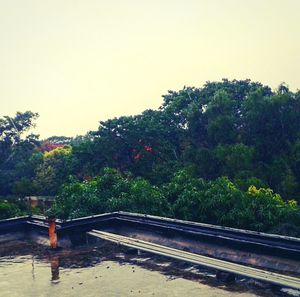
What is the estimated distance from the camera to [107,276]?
31.6ft

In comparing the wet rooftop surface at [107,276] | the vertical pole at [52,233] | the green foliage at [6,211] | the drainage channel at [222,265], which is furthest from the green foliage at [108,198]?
the drainage channel at [222,265]

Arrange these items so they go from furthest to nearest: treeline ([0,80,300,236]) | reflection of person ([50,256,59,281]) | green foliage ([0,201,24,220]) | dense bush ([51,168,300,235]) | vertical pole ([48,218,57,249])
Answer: treeline ([0,80,300,236]) < green foliage ([0,201,24,220]) < dense bush ([51,168,300,235]) < vertical pole ([48,218,57,249]) < reflection of person ([50,256,59,281])

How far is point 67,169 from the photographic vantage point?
31406mm

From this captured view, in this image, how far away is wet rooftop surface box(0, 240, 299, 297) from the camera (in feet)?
26.6

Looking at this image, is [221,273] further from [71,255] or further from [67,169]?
[67,169]

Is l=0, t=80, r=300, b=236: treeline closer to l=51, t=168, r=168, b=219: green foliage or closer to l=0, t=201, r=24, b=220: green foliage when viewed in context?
l=51, t=168, r=168, b=219: green foliage

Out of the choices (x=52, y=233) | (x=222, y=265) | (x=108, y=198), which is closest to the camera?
(x=222, y=265)

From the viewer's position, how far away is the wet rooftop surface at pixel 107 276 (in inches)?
319

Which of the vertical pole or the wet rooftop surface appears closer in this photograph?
the wet rooftop surface

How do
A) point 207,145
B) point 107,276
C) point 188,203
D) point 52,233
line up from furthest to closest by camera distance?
1. point 207,145
2. point 188,203
3. point 52,233
4. point 107,276

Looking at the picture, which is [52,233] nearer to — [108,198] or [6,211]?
[108,198]

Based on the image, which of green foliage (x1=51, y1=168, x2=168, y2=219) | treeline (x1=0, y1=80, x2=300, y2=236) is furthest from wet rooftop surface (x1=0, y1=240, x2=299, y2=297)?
treeline (x1=0, y1=80, x2=300, y2=236)

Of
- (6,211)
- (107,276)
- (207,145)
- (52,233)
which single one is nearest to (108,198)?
(6,211)

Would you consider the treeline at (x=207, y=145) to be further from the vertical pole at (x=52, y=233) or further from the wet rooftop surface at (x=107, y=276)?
the wet rooftop surface at (x=107, y=276)
